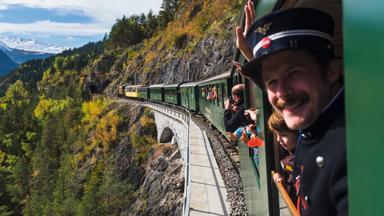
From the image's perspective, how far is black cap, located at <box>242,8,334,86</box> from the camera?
1.70 meters

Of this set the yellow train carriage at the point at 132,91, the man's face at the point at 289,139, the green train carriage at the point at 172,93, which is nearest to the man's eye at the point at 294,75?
the man's face at the point at 289,139

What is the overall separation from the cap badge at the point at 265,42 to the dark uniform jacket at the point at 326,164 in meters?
0.40

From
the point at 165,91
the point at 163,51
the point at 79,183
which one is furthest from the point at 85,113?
the point at 165,91

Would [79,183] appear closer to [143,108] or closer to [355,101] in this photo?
[143,108]

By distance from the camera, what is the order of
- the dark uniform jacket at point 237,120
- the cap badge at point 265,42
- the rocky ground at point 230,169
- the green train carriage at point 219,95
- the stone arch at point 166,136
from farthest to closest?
the stone arch at point 166,136 < the green train carriage at point 219,95 < the rocky ground at point 230,169 < the dark uniform jacket at point 237,120 < the cap badge at point 265,42

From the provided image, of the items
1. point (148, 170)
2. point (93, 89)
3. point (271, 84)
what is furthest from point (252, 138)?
point (93, 89)

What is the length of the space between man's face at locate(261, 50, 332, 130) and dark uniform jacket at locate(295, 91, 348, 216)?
73mm

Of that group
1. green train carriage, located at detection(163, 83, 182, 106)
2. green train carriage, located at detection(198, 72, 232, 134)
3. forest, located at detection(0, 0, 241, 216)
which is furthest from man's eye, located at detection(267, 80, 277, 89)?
forest, located at detection(0, 0, 241, 216)

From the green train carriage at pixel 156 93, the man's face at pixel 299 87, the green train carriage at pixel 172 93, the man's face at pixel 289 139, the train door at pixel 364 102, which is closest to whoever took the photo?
the train door at pixel 364 102

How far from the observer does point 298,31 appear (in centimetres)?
172

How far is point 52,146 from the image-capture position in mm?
83188

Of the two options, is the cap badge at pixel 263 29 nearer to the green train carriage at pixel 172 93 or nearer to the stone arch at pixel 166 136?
the green train carriage at pixel 172 93

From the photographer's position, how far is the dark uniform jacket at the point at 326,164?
136cm

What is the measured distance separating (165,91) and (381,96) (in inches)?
1643
